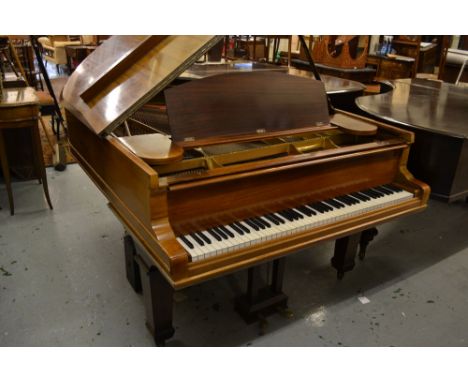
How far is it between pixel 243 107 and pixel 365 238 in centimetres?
138

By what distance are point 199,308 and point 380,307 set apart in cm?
109

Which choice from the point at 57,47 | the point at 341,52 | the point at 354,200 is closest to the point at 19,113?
the point at 354,200

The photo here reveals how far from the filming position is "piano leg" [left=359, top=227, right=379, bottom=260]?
2.73 meters

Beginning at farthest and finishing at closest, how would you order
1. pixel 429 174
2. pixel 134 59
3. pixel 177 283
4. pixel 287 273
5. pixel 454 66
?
pixel 454 66
pixel 287 273
pixel 429 174
pixel 134 59
pixel 177 283

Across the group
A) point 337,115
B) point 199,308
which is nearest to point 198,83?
point 337,115

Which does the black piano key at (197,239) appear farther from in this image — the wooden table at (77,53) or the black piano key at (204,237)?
the wooden table at (77,53)

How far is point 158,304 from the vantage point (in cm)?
195

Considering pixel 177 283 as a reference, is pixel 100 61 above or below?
above

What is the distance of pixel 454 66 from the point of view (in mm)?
6762

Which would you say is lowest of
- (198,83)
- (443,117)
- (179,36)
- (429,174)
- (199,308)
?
(199,308)

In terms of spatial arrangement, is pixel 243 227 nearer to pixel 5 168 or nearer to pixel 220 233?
pixel 220 233

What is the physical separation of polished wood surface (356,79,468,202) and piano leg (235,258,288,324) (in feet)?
3.28

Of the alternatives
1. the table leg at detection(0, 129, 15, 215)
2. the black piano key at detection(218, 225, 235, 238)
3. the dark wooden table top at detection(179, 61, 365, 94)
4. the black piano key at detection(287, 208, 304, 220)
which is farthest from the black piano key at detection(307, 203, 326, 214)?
the table leg at detection(0, 129, 15, 215)

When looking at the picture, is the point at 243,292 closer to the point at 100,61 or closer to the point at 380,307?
the point at 380,307
